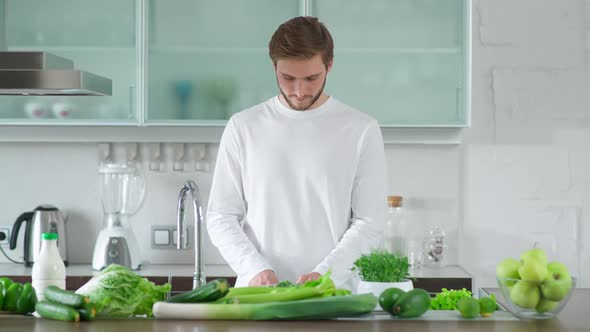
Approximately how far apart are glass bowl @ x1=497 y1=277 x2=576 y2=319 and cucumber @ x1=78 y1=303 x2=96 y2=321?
84 centimetres

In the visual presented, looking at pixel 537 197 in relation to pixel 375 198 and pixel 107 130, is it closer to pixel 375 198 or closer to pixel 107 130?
pixel 375 198

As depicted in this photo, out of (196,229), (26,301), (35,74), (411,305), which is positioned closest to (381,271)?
(411,305)

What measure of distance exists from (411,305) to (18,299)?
0.85 metres

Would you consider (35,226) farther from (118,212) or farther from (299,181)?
(299,181)

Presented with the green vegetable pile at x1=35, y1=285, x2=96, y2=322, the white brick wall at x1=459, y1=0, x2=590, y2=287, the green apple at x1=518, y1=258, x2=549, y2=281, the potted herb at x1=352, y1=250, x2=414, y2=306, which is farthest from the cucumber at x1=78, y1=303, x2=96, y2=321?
the white brick wall at x1=459, y1=0, x2=590, y2=287

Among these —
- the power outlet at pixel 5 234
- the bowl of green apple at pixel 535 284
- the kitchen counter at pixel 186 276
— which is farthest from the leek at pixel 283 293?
the power outlet at pixel 5 234

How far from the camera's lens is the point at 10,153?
4016 mm

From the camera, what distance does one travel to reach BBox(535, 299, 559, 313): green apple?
1806 mm

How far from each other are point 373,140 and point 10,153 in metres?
2.07

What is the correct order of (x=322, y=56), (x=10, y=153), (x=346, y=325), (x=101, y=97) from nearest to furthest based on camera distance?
(x=346, y=325)
(x=322, y=56)
(x=101, y=97)
(x=10, y=153)

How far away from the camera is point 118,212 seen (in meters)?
3.83

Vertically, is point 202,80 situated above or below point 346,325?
above

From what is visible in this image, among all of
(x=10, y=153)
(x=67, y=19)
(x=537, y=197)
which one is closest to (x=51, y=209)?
(x=10, y=153)

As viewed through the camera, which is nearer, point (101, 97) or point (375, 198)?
point (375, 198)
